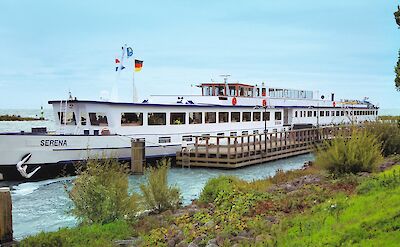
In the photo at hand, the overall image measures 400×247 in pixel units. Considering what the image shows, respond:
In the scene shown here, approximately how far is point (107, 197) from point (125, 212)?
61cm

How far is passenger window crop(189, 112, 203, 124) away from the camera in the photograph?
2953 cm

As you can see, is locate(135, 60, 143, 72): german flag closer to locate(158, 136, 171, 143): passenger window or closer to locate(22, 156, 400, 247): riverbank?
locate(158, 136, 171, 143): passenger window

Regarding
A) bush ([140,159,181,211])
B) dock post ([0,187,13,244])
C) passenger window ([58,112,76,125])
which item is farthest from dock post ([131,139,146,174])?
dock post ([0,187,13,244])

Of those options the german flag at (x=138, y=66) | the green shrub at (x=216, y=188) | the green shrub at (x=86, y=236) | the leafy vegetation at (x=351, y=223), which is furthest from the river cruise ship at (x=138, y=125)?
the leafy vegetation at (x=351, y=223)

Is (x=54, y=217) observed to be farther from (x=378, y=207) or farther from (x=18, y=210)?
(x=378, y=207)

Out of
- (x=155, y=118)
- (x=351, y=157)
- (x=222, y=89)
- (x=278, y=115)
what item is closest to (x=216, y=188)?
(x=351, y=157)

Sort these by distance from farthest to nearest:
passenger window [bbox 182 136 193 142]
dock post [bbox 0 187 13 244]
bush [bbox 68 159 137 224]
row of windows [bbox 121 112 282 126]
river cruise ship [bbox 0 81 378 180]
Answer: passenger window [bbox 182 136 193 142] < row of windows [bbox 121 112 282 126] < river cruise ship [bbox 0 81 378 180] < bush [bbox 68 159 137 224] < dock post [bbox 0 187 13 244]

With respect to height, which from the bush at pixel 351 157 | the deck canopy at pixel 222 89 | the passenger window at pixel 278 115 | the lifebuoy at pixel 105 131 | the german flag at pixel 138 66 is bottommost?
the bush at pixel 351 157

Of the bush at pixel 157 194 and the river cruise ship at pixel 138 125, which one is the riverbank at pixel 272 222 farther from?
the river cruise ship at pixel 138 125

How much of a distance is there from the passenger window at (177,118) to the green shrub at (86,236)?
1830cm

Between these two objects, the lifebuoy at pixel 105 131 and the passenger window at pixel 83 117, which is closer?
the lifebuoy at pixel 105 131

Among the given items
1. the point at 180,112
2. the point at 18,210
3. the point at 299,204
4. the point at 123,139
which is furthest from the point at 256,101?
the point at 299,204

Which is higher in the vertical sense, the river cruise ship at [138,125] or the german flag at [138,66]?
the german flag at [138,66]

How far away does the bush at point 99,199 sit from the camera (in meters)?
10.4
